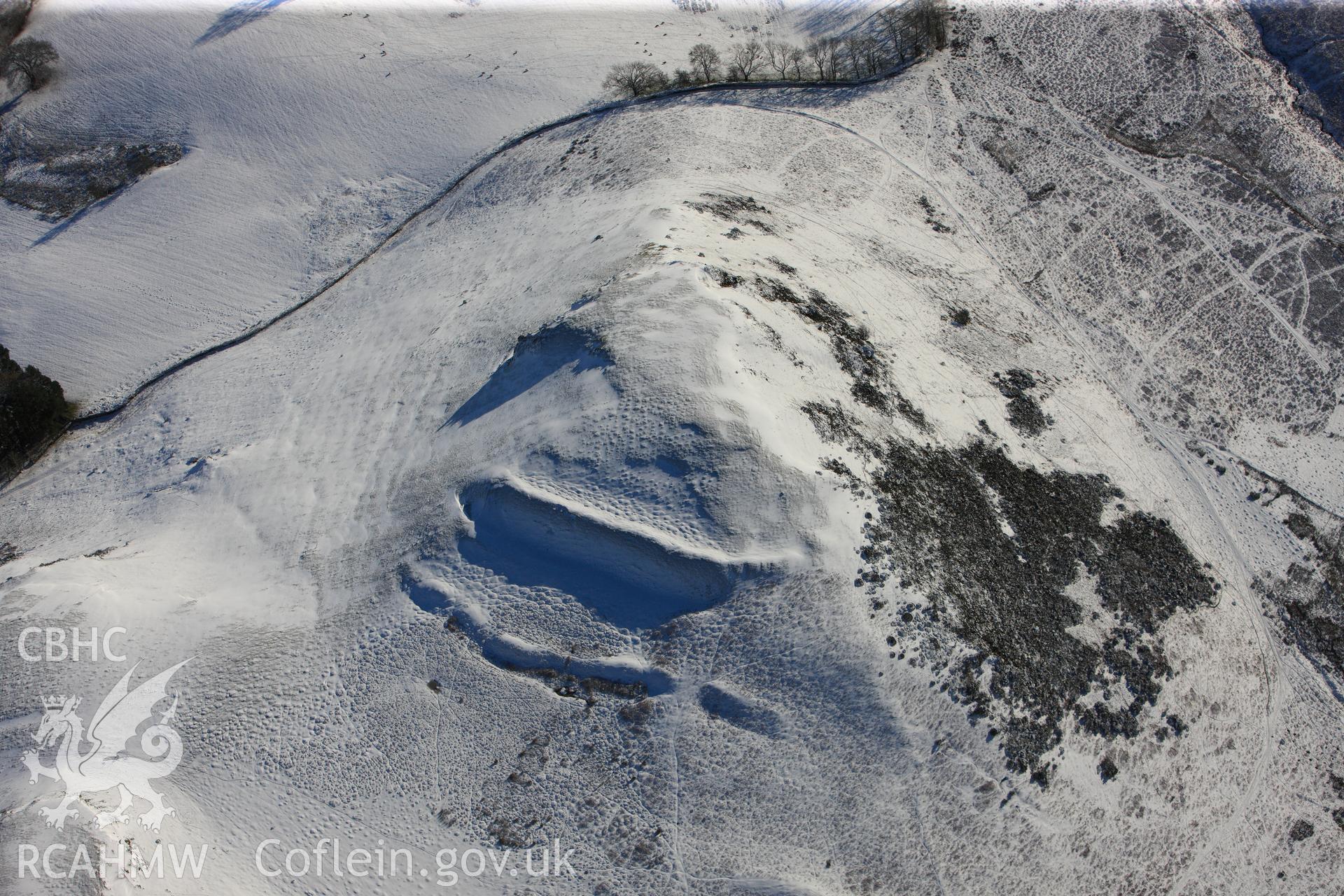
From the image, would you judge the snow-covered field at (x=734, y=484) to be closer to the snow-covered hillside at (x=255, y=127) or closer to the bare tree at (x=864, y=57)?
the snow-covered hillside at (x=255, y=127)

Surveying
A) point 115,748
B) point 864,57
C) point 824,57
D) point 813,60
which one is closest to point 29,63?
point 115,748

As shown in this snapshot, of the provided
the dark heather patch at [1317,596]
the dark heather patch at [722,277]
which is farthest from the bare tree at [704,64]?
the dark heather patch at [1317,596]

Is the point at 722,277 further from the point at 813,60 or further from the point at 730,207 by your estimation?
the point at 813,60

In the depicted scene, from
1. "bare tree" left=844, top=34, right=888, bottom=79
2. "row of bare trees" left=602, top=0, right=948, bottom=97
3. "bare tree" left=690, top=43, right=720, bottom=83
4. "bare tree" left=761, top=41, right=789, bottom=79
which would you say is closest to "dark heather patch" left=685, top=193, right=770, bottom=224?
"row of bare trees" left=602, top=0, right=948, bottom=97

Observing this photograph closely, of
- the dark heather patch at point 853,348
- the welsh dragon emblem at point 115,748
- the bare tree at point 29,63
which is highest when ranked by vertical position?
the dark heather patch at point 853,348

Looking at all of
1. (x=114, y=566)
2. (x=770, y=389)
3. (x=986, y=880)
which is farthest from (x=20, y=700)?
(x=986, y=880)

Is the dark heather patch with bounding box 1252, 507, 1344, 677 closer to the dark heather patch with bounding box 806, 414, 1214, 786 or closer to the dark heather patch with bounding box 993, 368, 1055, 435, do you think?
the dark heather patch with bounding box 806, 414, 1214, 786
